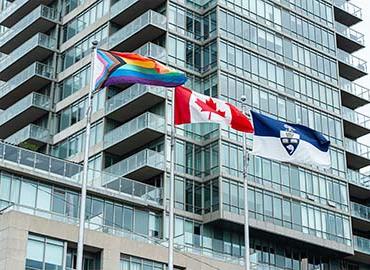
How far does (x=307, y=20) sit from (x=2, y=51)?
2693 cm

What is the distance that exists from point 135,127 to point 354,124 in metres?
21.2

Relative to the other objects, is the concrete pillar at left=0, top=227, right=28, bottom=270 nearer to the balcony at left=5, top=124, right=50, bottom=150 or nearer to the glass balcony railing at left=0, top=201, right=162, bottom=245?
the glass balcony railing at left=0, top=201, right=162, bottom=245

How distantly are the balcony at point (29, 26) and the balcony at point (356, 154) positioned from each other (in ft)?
86.1

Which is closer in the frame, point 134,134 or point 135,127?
point 134,134

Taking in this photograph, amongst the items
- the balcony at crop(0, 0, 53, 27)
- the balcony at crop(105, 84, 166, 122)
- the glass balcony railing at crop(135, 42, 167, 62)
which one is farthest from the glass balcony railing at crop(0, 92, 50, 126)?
the glass balcony railing at crop(135, 42, 167, 62)

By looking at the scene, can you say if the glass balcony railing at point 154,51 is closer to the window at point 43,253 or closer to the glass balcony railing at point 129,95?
the glass balcony railing at point 129,95

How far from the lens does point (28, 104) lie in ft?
213

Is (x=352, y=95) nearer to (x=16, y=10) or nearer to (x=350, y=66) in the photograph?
(x=350, y=66)

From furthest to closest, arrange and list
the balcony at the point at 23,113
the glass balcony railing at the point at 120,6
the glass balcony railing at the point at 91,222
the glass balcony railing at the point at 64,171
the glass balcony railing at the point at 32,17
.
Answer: the glass balcony railing at the point at 32,17, the balcony at the point at 23,113, the glass balcony railing at the point at 120,6, the glass balcony railing at the point at 64,171, the glass balcony railing at the point at 91,222

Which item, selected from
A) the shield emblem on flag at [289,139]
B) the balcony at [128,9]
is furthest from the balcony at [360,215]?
the shield emblem on flag at [289,139]

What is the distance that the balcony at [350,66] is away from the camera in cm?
7069

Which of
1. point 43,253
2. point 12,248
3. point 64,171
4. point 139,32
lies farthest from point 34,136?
point 12,248

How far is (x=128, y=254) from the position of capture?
44.0 m

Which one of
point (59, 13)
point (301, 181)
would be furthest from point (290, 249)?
point (59, 13)
